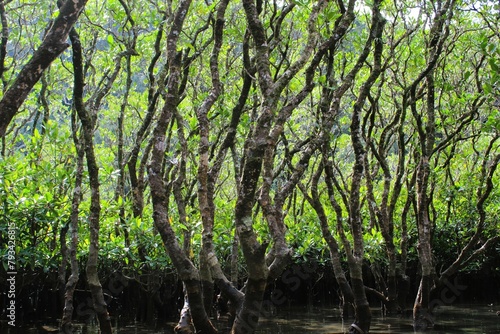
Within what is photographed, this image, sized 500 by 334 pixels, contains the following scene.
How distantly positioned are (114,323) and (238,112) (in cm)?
696

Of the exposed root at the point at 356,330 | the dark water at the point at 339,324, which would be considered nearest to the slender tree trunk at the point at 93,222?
the dark water at the point at 339,324

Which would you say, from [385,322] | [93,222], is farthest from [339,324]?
[93,222]

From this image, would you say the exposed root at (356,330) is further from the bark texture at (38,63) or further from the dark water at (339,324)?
the bark texture at (38,63)

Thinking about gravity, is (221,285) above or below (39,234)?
below

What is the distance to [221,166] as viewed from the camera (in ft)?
39.8

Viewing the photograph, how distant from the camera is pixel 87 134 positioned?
796cm

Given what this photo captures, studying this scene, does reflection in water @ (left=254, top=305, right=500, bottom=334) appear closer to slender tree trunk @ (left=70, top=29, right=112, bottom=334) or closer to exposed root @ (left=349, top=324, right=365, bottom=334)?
exposed root @ (left=349, top=324, right=365, bottom=334)

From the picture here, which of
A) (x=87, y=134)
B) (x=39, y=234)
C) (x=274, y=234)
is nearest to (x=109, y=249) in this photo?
(x=39, y=234)

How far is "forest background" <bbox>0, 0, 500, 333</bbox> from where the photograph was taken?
7074mm

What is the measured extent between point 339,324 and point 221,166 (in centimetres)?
460

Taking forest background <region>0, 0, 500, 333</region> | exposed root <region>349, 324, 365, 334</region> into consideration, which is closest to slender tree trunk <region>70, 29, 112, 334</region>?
forest background <region>0, 0, 500, 333</region>

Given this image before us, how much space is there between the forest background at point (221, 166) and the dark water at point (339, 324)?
67 centimetres

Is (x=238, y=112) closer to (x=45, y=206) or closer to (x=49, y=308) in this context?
(x=45, y=206)

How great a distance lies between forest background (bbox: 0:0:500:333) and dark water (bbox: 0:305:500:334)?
67cm
